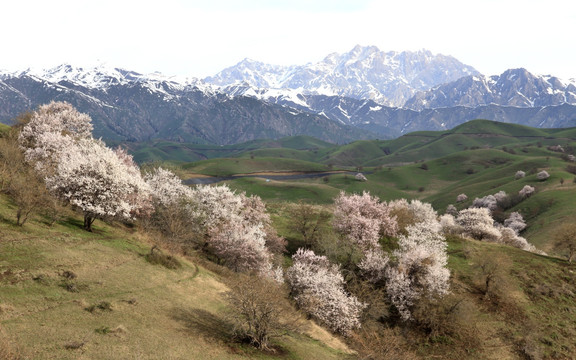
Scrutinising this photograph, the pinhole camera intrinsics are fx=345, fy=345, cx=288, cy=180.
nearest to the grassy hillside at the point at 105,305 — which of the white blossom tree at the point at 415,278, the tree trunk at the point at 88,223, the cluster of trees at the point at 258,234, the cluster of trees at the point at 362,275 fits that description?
the tree trunk at the point at 88,223

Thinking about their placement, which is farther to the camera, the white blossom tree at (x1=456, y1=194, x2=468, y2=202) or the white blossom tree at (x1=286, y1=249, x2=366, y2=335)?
the white blossom tree at (x1=456, y1=194, x2=468, y2=202)

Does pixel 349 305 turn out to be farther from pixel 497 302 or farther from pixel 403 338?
pixel 497 302

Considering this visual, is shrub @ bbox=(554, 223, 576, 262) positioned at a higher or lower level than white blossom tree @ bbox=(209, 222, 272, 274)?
higher

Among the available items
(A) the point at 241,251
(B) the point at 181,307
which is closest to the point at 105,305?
(B) the point at 181,307

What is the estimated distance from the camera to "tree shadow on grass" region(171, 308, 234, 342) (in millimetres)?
27092

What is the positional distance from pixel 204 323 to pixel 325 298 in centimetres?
1844

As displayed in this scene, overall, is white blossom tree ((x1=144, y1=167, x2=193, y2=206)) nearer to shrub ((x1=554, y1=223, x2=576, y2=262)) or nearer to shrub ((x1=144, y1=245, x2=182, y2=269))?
shrub ((x1=144, y1=245, x2=182, y2=269))

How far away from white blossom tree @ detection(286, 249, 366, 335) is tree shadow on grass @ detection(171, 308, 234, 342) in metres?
14.9

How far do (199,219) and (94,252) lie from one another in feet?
73.8

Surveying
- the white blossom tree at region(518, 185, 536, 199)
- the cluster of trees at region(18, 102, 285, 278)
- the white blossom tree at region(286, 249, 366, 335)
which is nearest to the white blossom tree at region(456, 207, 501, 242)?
the white blossom tree at region(286, 249, 366, 335)

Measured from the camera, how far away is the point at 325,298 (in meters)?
42.8

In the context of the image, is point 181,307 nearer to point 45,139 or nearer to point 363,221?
point 363,221

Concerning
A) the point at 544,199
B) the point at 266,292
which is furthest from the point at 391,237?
the point at 544,199

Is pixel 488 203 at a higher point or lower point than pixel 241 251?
higher
